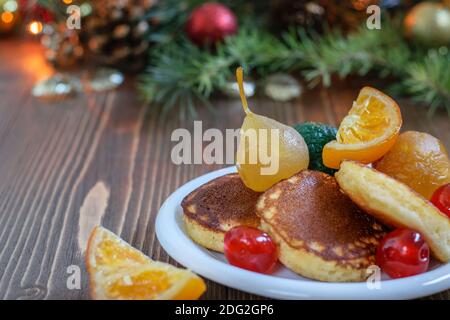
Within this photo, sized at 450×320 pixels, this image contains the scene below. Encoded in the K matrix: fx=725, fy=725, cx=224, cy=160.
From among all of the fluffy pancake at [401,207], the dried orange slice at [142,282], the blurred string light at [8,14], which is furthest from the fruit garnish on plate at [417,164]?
the blurred string light at [8,14]

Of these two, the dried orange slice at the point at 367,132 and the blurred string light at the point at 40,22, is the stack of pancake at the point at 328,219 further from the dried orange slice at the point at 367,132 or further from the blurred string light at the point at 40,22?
the blurred string light at the point at 40,22

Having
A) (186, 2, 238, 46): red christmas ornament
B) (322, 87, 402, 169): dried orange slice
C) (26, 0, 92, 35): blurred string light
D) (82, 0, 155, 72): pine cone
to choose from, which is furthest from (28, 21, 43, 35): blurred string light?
(322, 87, 402, 169): dried orange slice

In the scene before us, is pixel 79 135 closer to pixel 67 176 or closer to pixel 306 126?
pixel 67 176

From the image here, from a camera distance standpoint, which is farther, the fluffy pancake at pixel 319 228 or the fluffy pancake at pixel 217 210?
the fluffy pancake at pixel 217 210

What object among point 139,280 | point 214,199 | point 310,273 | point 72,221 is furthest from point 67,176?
point 310,273

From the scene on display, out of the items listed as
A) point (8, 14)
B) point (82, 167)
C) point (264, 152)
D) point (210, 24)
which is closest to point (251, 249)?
point (264, 152)
